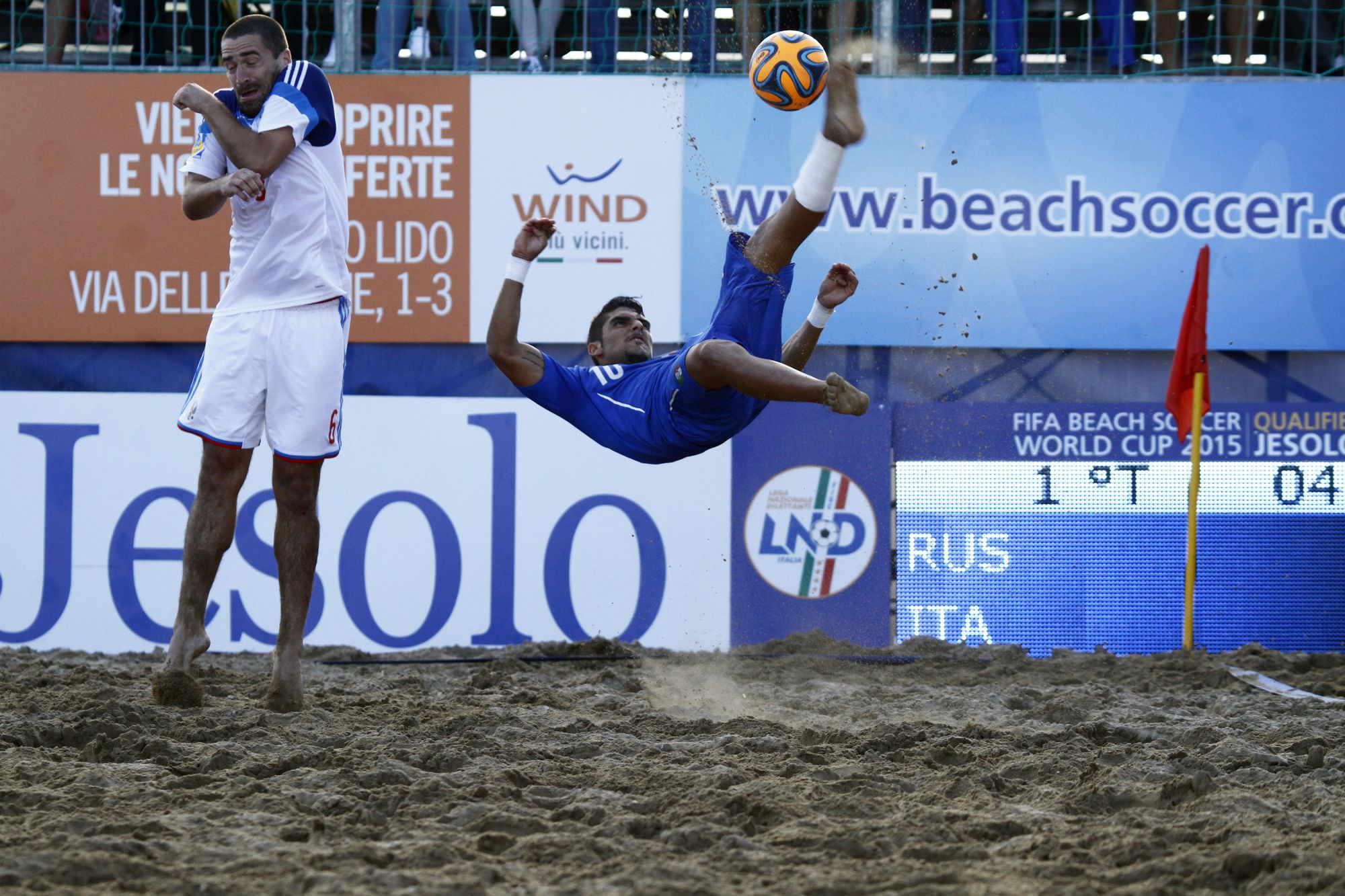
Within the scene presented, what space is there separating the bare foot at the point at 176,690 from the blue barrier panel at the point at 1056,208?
373cm

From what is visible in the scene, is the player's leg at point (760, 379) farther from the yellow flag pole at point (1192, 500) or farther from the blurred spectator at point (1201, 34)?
the blurred spectator at point (1201, 34)

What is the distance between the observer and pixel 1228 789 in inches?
125

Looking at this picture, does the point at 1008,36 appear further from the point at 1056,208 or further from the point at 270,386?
the point at 270,386

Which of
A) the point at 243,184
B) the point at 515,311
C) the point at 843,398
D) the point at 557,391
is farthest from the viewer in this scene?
the point at 557,391

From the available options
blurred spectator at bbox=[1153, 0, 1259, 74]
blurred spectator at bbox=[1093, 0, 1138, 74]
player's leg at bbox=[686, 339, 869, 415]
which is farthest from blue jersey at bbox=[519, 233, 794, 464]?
blurred spectator at bbox=[1153, 0, 1259, 74]

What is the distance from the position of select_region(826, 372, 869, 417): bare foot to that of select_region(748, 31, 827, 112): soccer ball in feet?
4.03

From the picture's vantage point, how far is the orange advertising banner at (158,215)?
7289mm

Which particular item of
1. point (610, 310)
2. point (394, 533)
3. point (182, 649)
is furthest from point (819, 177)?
point (394, 533)

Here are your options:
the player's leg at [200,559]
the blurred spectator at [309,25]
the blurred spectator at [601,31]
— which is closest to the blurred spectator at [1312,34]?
the blurred spectator at [601,31]

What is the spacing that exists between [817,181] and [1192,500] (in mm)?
3407

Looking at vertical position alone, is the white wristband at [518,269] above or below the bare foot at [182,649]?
above

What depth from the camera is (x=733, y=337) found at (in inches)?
174

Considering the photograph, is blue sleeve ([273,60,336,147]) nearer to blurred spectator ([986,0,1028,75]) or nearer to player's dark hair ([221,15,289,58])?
player's dark hair ([221,15,289,58])

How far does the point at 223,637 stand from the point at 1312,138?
6123 mm
